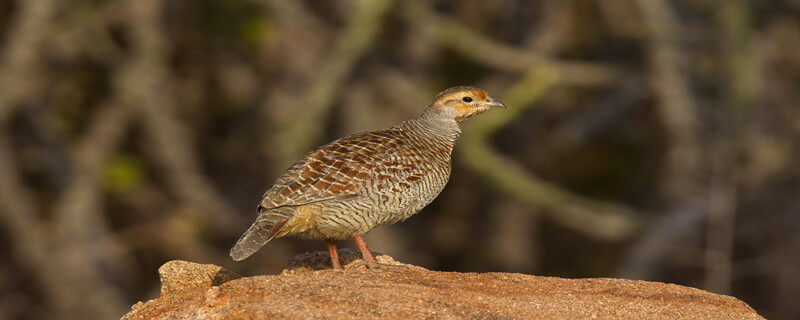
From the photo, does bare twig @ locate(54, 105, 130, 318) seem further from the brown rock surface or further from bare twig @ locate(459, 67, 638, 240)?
the brown rock surface

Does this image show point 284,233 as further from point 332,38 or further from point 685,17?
point 685,17

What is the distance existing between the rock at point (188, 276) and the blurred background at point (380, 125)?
596 cm

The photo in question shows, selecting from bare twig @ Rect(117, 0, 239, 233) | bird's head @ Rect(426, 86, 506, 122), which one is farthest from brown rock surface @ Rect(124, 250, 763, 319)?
bare twig @ Rect(117, 0, 239, 233)

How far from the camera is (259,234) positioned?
697 centimetres

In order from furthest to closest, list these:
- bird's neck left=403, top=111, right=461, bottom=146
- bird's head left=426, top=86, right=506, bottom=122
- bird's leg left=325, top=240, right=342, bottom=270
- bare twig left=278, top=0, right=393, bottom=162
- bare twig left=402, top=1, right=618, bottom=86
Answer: bare twig left=402, top=1, right=618, bottom=86 < bare twig left=278, top=0, right=393, bottom=162 < bird's head left=426, top=86, right=506, bottom=122 < bird's neck left=403, top=111, right=461, bottom=146 < bird's leg left=325, top=240, right=342, bottom=270

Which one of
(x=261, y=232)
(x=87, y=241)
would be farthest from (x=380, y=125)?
(x=261, y=232)

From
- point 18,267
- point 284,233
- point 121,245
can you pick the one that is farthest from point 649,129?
point 284,233

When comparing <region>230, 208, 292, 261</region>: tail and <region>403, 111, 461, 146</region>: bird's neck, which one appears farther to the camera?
<region>403, 111, 461, 146</region>: bird's neck

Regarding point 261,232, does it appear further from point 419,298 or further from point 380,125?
point 380,125

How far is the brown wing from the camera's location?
23.4 feet

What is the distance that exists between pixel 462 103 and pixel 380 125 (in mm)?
5792

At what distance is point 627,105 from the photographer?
15625mm

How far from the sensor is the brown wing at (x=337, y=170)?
7.12 meters

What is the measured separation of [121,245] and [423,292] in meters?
11.3
